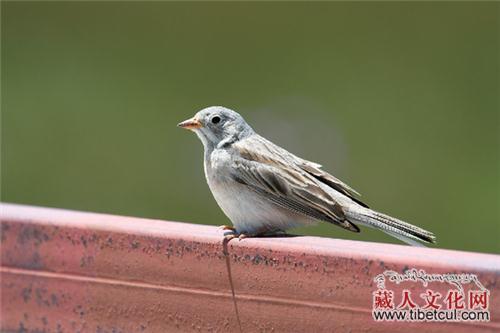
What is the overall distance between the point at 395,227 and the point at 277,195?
51 centimetres

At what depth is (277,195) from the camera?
13.9 feet

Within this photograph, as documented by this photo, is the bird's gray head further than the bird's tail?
Yes

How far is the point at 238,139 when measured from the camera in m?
4.54

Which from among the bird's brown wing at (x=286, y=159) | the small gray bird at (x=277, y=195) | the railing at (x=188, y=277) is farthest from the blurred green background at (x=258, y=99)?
the railing at (x=188, y=277)

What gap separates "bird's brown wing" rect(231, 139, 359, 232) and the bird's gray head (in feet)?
0.48

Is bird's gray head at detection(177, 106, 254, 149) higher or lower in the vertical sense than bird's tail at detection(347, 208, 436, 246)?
higher

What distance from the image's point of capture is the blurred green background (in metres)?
7.31

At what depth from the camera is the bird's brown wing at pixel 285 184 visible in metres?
4.18

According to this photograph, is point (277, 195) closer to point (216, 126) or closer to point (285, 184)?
point (285, 184)

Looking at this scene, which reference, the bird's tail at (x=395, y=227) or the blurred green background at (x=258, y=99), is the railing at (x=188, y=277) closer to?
the bird's tail at (x=395, y=227)

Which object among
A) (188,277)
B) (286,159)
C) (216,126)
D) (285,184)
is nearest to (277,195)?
(285,184)

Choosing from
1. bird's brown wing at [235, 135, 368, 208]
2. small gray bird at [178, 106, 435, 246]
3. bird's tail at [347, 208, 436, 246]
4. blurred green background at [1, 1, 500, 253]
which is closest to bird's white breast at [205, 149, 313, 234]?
small gray bird at [178, 106, 435, 246]

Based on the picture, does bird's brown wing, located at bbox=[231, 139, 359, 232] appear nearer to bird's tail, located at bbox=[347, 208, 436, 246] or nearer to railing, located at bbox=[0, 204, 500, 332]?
bird's tail, located at bbox=[347, 208, 436, 246]

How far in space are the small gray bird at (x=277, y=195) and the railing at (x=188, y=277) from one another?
12.8 inches
